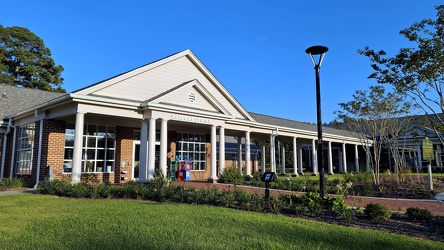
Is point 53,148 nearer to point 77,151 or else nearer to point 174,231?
point 77,151

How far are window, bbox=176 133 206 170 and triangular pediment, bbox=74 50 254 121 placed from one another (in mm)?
2978

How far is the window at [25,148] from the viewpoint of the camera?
15.6 metres

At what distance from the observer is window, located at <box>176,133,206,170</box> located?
65.6 feet

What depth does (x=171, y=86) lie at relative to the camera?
17.1 meters

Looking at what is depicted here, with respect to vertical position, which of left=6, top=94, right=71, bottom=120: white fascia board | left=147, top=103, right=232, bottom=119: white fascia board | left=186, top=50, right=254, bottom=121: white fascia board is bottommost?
left=6, top=94, right=71, bottom=120: white fascia board

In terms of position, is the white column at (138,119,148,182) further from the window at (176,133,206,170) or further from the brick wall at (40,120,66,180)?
the window at (176,133,206,170)

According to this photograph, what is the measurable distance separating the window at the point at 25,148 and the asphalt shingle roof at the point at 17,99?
4.48ft

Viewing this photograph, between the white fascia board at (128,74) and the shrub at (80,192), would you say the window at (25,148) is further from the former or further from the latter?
the shrub at (80,192)

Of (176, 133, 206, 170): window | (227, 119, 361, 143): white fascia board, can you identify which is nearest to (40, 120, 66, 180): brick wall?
(176, 133, 206, 170): window

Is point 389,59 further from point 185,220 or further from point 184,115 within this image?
point 184,115

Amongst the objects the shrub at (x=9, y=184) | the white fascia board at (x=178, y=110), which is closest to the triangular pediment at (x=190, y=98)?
the white fascia board at (x=178, y=110)

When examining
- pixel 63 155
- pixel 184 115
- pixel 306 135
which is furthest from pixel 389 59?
pixel 306 135

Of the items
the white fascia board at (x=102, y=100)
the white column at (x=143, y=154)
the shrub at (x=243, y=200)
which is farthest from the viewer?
the white column at (x=143, y=154)

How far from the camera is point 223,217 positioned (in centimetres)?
716
